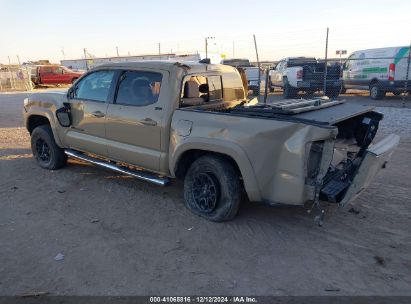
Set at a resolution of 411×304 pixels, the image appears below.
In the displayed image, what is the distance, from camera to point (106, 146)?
5.48 meters

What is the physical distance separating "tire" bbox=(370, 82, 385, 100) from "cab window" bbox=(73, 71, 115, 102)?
13.8m

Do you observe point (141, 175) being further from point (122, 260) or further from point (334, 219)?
point (334, 219)

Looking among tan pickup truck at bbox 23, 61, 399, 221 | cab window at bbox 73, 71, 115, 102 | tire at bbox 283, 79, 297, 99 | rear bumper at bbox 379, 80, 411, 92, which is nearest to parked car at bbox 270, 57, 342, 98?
tire at bbox 283, 79, 297, 99

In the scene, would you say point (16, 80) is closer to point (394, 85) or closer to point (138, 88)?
point (394, 85)

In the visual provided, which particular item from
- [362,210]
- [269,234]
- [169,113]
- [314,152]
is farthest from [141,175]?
[362,210]

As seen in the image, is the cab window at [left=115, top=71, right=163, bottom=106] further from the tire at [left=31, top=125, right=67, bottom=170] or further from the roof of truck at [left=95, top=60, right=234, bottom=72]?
the tire at [left=31, top=125, right=67, bottom=170]

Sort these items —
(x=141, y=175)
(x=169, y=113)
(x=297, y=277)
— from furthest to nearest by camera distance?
(x=141, y=175) → (x=169, y=113) → (x=297, y=277)

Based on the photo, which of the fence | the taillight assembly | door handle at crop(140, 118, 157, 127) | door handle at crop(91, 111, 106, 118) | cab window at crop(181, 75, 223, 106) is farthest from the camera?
the fence

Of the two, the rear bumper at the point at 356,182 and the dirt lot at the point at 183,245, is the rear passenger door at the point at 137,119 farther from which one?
the rear bumper at the point at 356,182

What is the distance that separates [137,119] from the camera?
4918mm

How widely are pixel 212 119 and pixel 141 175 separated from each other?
1459 millimetres

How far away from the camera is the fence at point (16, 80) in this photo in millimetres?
29172

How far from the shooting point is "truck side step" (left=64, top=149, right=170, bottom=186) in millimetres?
4898

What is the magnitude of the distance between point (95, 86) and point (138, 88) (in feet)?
3.21
